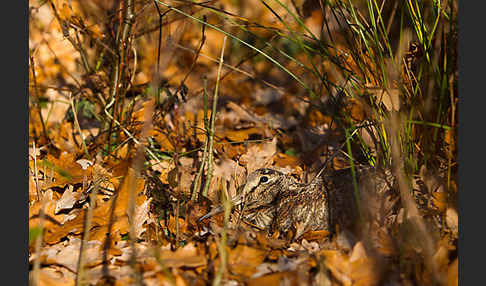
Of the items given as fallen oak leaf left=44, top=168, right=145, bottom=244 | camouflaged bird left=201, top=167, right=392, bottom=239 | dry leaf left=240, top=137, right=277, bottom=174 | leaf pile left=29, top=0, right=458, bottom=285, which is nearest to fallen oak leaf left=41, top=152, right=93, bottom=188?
leaf pile left=29, top=0, right=458, bottom=285

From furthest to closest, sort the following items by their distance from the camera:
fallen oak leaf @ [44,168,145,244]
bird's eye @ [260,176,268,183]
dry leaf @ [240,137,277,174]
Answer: dry leaf @ [240,137,277,174] < bird's eye @ [260,176,268,183] < fallen oak leaf @ [44,168,145,244]

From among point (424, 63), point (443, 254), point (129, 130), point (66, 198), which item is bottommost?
point (443, 254)

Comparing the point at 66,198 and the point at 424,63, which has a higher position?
the point at 424,63

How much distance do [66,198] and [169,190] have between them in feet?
1.83

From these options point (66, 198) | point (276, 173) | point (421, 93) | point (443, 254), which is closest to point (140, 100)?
point (66, 198)

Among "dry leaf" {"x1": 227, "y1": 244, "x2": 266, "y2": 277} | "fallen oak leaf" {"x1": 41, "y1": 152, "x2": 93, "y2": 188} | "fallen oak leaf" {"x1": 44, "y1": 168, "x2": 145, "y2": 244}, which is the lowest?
"dry leaf" {"x1": 227, "y1": 244, "x2": 266, "y2": 277}

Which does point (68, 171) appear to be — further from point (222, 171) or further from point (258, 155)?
point (258, 155)

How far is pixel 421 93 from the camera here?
218 centimetres

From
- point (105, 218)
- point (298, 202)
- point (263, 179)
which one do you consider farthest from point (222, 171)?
point (105, 218)

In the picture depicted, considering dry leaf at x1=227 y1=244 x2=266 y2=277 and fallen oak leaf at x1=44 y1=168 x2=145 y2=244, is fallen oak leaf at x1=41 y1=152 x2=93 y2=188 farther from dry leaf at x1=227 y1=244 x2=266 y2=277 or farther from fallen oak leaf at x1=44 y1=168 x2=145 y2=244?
dry leaf at x1=227 y1=244 x2=266 y2=277

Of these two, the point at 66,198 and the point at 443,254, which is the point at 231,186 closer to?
the point at 66,198

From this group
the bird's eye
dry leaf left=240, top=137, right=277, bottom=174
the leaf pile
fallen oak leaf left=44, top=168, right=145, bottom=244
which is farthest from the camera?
dry leaf left=240, top=137, right=277, bottom=174

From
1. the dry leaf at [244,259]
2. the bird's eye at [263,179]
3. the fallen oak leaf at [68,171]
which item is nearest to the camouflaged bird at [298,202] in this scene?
the bird's eye at [263,179]

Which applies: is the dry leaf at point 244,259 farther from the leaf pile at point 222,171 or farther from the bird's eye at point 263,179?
the bird's eye at point 263,179
